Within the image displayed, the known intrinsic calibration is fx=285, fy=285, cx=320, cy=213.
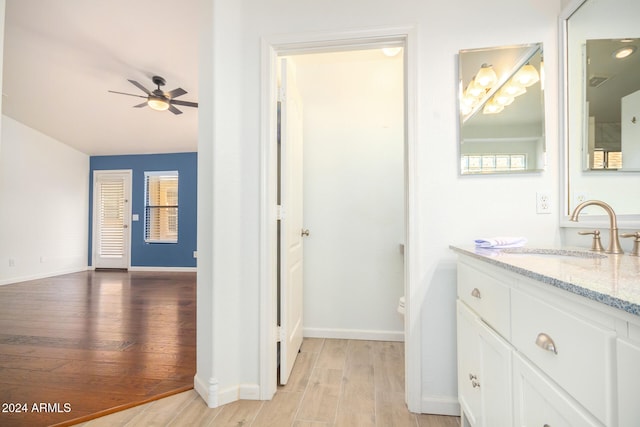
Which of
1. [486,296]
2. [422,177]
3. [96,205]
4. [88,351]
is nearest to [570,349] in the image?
[486,296]

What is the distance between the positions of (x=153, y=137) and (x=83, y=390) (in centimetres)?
480

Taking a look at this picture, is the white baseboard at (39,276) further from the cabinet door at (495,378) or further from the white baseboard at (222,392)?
the cabinet door at (495,378)

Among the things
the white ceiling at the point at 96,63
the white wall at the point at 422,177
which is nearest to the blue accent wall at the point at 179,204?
the white ceiling at the point at 96,63

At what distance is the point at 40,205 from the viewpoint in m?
5.16

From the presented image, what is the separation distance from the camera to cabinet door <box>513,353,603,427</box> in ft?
1.99

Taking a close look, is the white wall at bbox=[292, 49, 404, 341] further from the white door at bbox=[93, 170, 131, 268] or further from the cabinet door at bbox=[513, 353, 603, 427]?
the white door at bbox=[93, 170, 131, 268]

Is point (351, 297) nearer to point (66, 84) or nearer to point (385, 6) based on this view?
point (385, 6)

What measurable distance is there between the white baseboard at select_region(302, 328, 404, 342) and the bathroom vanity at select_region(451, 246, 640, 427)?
1245 millimetres

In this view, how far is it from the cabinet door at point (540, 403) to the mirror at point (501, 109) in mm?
1049

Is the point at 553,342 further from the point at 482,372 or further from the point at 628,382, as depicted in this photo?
the point at 482,372

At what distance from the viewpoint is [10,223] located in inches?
185

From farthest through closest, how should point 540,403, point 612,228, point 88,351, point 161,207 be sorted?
point 161,207 → point 88,351 → point 612,228 → point 540,403

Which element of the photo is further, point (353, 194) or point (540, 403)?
point (353, 194)

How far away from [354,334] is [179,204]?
16.1ft
